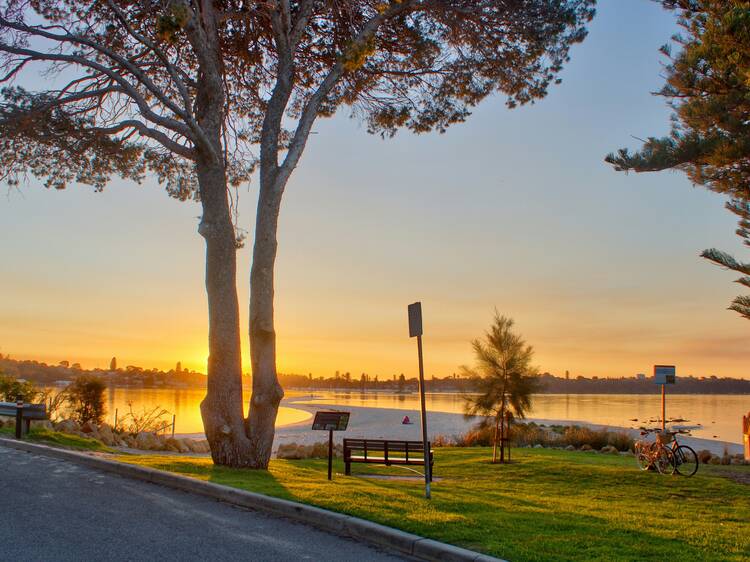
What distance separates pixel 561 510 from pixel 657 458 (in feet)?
25.1

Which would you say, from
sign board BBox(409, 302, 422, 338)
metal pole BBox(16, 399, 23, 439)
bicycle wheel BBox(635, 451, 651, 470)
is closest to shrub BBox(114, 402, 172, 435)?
metal pole BBox(16, 399, 23, 439)

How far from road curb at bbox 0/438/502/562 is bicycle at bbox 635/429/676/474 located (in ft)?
33.5

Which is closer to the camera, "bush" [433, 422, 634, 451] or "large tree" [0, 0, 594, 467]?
"large tree" [0, 0, 594, 467]

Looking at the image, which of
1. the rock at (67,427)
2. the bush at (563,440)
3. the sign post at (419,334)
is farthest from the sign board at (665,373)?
the rock at (67,427)

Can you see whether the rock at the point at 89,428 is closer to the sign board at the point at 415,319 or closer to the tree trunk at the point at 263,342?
the tree trunk at the point at 263,342

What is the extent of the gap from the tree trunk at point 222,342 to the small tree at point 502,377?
360 inches

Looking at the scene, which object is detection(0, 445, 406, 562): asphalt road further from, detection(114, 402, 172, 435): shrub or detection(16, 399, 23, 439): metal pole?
detection(114, 402, 172, 435): shrub

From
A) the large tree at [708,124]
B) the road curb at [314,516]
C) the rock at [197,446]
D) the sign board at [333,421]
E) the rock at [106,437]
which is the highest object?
the large tree at [708,124]

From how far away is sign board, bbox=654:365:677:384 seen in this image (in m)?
17.1

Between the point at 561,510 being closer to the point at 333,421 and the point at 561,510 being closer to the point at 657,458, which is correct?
the point at 333,421

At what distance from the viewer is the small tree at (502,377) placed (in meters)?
20.2

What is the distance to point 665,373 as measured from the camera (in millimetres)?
17266

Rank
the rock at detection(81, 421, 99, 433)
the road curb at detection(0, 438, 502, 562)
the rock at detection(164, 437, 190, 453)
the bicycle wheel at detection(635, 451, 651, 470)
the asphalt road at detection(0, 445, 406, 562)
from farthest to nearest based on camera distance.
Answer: the rock at detection(81, 421, 99, 433), the rock at detection(164, 437, 190, 453), the bicycle wheel at detection(635, 451, 651, 470), the road curb at detection(0, 438, 502, 562), the asphalt road at detection(0, 445, 406, 562)

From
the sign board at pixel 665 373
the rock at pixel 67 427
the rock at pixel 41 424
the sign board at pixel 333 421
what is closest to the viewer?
the sign board at pixel 333 421
